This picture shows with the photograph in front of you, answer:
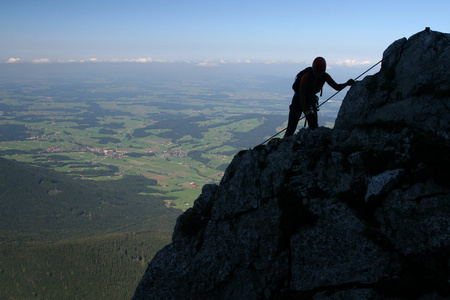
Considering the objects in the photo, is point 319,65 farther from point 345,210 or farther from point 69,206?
point 69,206

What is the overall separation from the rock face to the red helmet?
6.10ft

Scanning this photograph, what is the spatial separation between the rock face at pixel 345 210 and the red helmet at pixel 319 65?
73.2 inches

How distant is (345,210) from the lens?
10.2 m

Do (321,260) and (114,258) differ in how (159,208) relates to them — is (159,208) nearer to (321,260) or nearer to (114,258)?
(114,258)

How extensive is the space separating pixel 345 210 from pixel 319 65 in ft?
23.9

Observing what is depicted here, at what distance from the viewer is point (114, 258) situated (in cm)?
10181

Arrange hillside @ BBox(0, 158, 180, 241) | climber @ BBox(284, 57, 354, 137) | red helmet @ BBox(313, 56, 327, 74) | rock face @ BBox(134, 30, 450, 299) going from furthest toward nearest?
hillside @ BBox(0, 158, 180, 241) < climber @ BBox(284, 57, 354, 137) < red helmet @ BBox(313, 56, 327, 74) < rock face @ BBox(134, 30, 450, 299)

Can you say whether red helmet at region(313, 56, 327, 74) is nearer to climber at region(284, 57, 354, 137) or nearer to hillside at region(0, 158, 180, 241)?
climber at region(284, 57, 354, 137)

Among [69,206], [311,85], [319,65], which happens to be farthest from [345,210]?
[69,206]

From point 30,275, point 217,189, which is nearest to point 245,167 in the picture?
point 217,189

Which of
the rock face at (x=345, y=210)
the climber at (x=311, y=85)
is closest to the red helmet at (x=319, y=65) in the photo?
the climber at (x=311, y=85)

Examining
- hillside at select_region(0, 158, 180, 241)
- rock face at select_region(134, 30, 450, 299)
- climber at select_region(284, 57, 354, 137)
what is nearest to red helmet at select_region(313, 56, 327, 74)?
climber at select_region(284, 57, 354, 137)

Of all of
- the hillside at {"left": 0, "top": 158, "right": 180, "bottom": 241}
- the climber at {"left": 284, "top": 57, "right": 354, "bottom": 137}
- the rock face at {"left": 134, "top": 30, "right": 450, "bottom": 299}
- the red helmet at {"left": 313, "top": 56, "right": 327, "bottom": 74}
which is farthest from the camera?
the hillside at {"left": 0, "top": 158, "right": 180, "bottom": 241}

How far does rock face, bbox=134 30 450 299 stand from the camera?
859 centimetres
